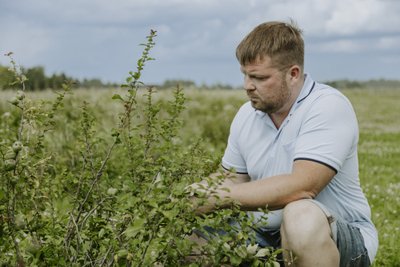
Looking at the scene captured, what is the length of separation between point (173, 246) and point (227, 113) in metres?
12.6

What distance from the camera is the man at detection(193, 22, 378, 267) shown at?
12.3 feet

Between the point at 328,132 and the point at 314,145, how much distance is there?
117 millimetres

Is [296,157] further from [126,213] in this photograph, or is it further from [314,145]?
[126,213]

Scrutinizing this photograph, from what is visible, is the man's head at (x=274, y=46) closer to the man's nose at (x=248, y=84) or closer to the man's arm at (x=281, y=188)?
the man's nose at (x=248, y=84)

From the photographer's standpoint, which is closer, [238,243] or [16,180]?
[16,180]

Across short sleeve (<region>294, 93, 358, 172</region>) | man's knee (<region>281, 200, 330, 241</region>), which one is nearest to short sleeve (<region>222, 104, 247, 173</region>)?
short sleeve (<region>294, 93, 358, 172</region>)

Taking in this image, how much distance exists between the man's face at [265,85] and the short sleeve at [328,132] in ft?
0.66

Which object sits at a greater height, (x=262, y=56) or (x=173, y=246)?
(x=262, y=56)

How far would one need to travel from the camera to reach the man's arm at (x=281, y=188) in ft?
12.4

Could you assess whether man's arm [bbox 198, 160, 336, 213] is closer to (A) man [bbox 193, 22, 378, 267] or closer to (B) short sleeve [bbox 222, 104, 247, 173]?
(A) man [bbox 193, 22, 378, 267]

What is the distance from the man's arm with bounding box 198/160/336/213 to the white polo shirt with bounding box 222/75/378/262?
62 millimetres

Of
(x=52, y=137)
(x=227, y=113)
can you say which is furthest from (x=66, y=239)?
(x=227, y=113)

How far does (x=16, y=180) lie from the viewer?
10.5ft

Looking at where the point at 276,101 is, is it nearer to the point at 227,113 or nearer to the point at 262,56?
the point at 262,56
